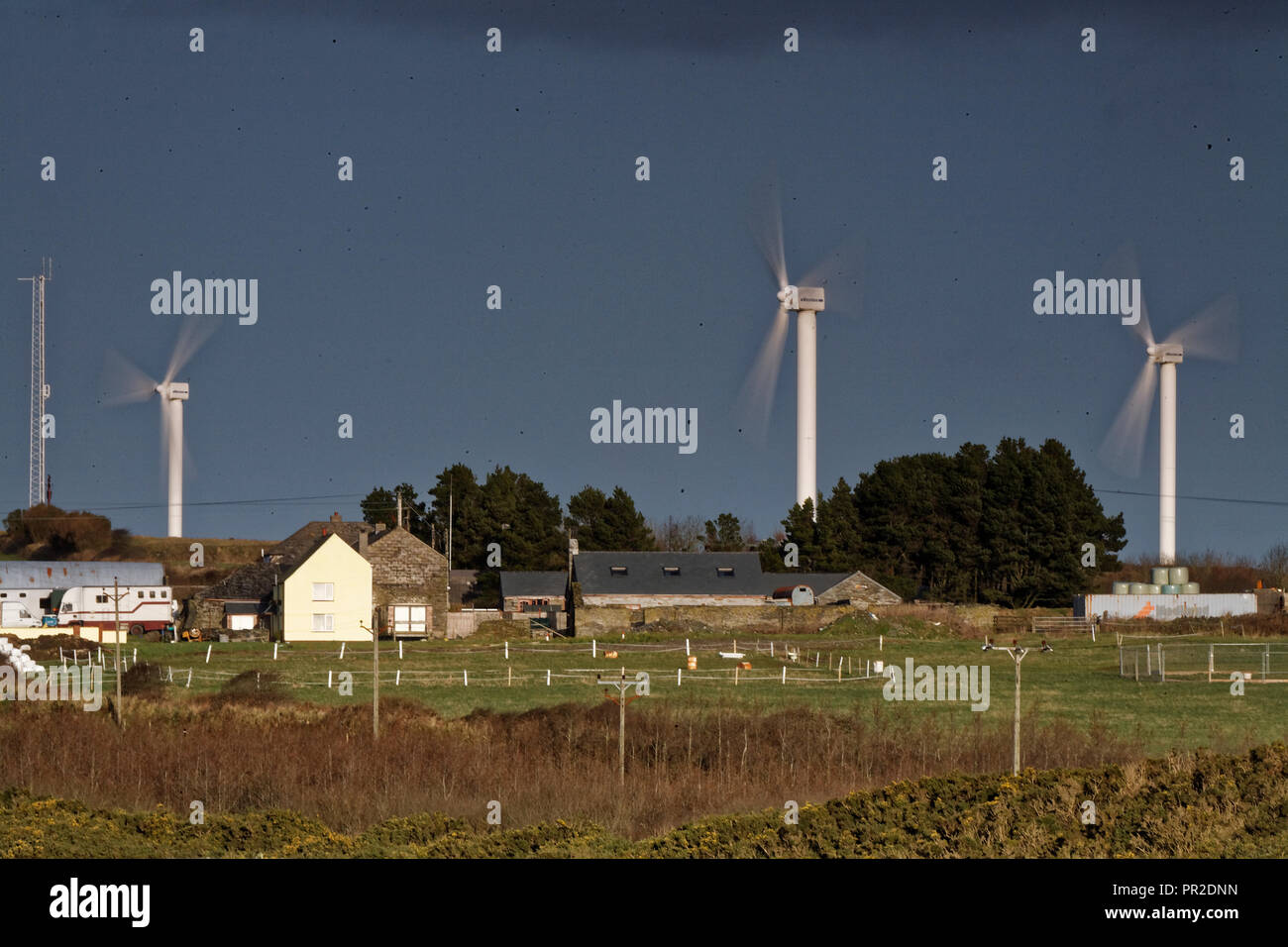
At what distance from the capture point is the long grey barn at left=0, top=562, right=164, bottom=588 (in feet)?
309

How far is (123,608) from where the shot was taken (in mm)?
82938

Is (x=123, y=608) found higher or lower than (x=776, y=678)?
higher

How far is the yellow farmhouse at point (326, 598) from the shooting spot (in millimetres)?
79875

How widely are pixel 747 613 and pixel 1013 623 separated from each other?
A: 686 inches

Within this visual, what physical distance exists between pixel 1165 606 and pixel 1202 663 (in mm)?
33413

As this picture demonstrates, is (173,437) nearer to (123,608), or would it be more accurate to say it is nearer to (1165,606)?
(123,608)

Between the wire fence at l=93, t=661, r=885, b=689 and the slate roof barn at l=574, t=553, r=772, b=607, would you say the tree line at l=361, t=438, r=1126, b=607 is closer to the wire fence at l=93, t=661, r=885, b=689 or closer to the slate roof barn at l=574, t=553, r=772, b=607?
the slate roof barn at l=574, t=553, r=772, b=607

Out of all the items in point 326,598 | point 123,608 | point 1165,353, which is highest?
point 1165,353

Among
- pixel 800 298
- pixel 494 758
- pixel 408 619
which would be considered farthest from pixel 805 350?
pixel 494 758

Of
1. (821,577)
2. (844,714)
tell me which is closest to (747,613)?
(821,577)

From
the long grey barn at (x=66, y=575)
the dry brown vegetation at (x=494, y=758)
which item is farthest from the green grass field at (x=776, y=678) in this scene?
the long grey barn at (x=66, y=575)

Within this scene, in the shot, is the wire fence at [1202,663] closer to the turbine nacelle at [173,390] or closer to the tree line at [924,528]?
the tree line at [924,528]
